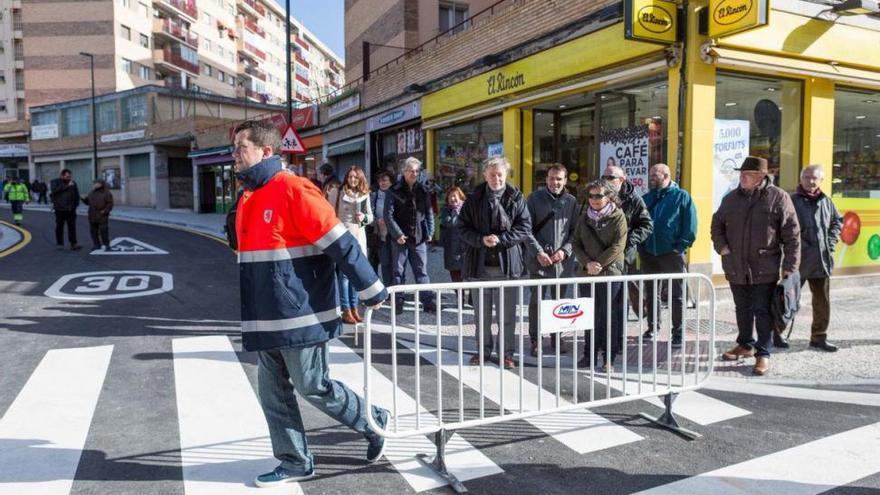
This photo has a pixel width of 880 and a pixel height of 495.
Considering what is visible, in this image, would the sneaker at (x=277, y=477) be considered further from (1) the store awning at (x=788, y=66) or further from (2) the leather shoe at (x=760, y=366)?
(1) the store awning at (x=788, y=66)

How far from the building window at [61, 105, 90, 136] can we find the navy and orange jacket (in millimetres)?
48458

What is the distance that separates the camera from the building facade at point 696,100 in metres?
8.54

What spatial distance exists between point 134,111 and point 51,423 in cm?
4222

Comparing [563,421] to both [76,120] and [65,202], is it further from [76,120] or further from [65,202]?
[76,120]

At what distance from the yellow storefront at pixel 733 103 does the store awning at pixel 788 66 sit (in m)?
0.02

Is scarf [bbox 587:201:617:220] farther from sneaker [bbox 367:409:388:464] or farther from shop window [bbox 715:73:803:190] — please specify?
shop window [bbox 715:73:803:190]

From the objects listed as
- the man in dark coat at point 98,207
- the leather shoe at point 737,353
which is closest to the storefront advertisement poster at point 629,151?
the leather shoe at point 737,353

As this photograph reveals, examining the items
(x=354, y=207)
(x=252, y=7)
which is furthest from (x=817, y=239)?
(x=252, y=7)

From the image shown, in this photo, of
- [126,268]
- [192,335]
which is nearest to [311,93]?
[126,268]

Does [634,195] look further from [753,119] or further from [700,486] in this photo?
[753,119]

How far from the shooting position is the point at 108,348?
6133mm

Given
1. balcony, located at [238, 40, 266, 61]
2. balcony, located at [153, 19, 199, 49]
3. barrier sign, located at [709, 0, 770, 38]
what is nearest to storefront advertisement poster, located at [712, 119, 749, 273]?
barrier sign, located at [709, 0, 770, 38]

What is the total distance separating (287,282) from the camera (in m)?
3.13

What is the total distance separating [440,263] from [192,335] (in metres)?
6.51
